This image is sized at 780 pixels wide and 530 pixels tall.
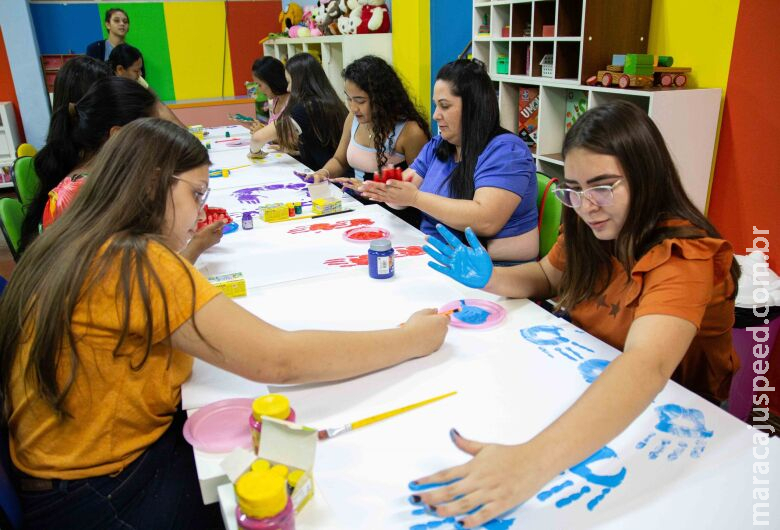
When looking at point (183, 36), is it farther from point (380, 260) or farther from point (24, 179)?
point (380, 260)

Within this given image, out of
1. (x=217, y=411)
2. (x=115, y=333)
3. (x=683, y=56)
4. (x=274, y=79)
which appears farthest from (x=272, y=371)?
(x=274, y=79)

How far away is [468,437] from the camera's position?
959 mm

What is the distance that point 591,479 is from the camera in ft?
2.83

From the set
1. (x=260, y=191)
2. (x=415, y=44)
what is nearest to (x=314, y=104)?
(x=260, y=191)

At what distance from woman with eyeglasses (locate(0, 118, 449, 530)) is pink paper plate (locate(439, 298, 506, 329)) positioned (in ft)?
0.81

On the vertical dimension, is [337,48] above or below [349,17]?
below

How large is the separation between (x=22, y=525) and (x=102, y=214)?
580 mm

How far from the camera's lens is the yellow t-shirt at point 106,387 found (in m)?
0.97

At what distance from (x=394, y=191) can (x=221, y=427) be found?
1147 millimetres

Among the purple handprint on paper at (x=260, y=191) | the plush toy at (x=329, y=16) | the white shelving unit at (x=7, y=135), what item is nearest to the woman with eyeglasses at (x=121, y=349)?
the purple handprint on paper at (x=260, y=191)

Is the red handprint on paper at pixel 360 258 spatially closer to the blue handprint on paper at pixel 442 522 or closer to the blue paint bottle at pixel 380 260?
the blue paint bottle at pixel 380 260

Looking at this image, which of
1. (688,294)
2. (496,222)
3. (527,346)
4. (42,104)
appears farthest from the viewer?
(42,104)

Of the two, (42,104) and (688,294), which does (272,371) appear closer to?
(688,294)

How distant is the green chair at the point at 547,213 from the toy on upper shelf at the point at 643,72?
55 centimetres
